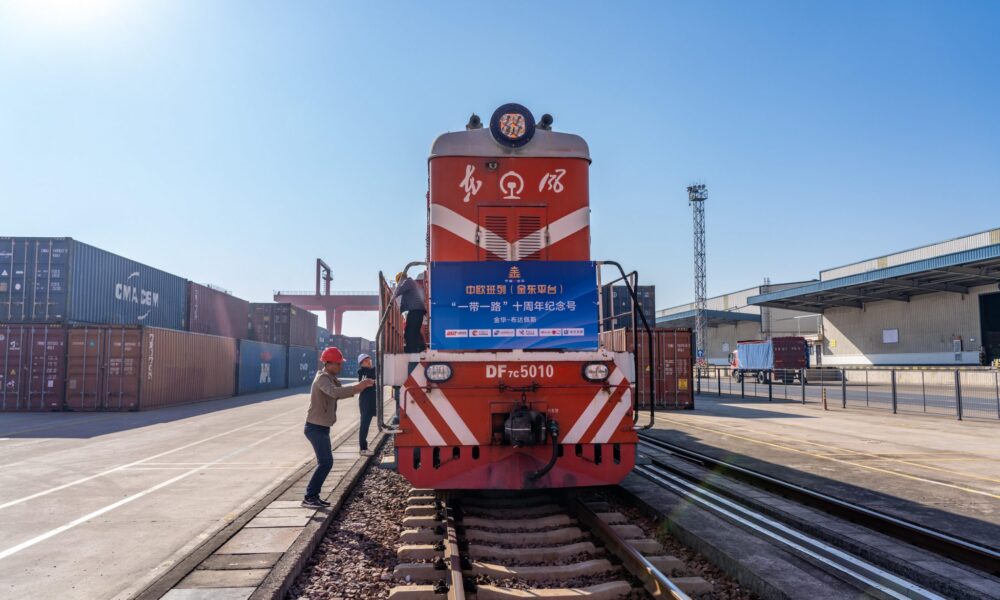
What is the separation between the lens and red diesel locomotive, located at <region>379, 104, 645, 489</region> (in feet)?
18.2

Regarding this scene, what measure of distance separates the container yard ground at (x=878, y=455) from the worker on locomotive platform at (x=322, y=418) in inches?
225

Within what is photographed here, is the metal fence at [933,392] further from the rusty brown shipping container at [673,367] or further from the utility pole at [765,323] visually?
the utility pole at [765,323]

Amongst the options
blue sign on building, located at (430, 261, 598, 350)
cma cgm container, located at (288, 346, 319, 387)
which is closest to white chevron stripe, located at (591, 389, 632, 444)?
blue sign on building, located at (430, 261, 598, 350)

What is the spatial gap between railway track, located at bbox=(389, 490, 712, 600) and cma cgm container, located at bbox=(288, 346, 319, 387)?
35611 millimetres

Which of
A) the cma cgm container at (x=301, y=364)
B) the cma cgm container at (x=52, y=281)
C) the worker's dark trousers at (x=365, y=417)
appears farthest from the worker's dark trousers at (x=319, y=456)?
the cma cgm container at (x=301, y=364)

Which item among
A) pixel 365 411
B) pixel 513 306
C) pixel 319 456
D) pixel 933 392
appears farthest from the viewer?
pixel 933 392

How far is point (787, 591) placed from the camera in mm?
4070

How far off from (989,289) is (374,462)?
127 feet

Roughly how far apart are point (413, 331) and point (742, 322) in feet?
200

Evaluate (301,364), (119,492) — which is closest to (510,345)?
(119,492)

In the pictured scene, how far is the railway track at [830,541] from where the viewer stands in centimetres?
443

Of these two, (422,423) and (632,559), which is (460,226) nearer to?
(422,423)

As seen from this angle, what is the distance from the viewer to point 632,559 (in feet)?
14.7

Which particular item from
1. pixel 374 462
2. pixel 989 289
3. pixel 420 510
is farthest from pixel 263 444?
pixel 989 289
